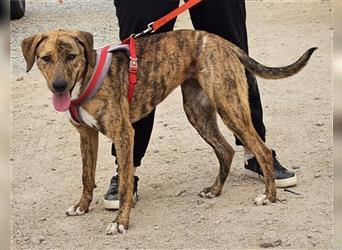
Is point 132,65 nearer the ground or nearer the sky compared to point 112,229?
nearer the sky

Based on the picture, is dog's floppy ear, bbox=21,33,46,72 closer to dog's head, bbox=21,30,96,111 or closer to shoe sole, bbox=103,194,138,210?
dog's head, bbox=21,30,96,111

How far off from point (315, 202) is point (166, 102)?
2924 millimetres

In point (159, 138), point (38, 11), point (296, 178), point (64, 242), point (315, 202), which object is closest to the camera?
point (64, 242)

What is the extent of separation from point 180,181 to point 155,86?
96 cm

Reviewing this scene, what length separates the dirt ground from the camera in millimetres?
4242

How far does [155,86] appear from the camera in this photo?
457 centimetres

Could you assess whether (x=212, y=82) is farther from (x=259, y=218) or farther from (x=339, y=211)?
(x=339, y=211)

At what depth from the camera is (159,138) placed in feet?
20.3

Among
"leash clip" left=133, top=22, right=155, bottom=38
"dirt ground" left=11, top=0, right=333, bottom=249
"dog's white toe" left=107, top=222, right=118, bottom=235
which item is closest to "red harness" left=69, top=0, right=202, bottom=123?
"leash clip" left=133, top=22, right=155, bottom=38

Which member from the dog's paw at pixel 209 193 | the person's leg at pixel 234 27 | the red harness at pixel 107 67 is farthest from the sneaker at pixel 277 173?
the red harness at pixel 107 67

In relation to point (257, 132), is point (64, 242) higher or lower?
lower

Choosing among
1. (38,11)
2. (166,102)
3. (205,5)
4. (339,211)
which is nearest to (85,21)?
(38,11)

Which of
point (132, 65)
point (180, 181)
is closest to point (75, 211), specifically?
point (180, 181)

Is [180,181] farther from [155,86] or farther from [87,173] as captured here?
[155,86]
